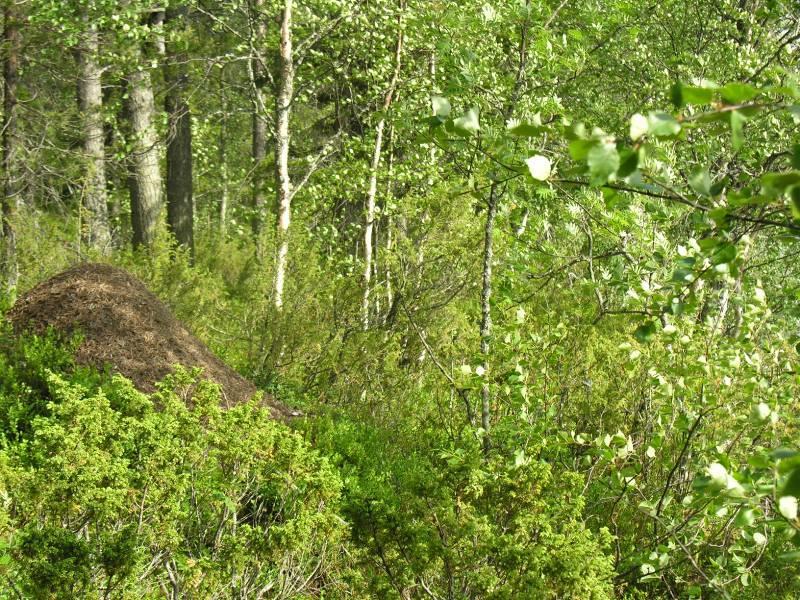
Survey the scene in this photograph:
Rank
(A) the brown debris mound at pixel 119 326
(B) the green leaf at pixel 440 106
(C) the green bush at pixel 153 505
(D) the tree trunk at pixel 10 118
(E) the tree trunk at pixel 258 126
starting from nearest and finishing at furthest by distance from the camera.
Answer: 1. (B) the green leaf at pixel 440 106
2. (C) the green bush at pixel 153 505
3. (A) the brown debris mound at pixel 119 326
4. (E) the tree trunk at pixel 258 126
5. (D) the tree trunk at pixel 10 118

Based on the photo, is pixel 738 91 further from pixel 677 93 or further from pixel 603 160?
pixel 603 160

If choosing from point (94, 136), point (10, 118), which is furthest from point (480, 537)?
point (94, 136)

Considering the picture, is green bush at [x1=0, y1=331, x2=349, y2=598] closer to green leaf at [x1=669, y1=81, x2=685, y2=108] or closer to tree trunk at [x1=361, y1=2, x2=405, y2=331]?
green leaf at [x1=669, y1=81, x2=685, y2=108]

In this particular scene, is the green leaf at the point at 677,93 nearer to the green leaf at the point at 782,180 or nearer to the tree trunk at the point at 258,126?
the green leaf at the point at 782,180

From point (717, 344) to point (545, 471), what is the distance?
4.60 ft

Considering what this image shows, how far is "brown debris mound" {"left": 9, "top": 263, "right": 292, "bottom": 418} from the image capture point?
583 cm

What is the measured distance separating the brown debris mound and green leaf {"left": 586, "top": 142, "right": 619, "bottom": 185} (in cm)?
494

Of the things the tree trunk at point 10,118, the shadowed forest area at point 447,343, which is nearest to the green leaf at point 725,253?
the shadowed forest area at point 447,343

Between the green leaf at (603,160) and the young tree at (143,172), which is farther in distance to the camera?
the young tree at (143,172)

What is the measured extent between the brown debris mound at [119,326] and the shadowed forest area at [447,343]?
0.08 ft

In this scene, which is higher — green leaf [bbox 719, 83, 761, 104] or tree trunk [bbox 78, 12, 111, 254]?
green leaf [bbox 719, 83, 761, 104]

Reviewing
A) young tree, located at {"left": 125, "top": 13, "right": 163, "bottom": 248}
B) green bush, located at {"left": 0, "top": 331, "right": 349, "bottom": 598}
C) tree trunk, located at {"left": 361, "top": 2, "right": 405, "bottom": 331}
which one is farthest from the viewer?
young tree, located at {"left": 125, "top": 13, "right": 163, "bottom": 248}

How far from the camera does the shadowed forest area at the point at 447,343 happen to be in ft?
8.98

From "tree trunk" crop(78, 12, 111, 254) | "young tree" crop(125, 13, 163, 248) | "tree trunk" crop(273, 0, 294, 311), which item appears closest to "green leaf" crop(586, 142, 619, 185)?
"tree trunk" crop(273, 0, 294, 311)
